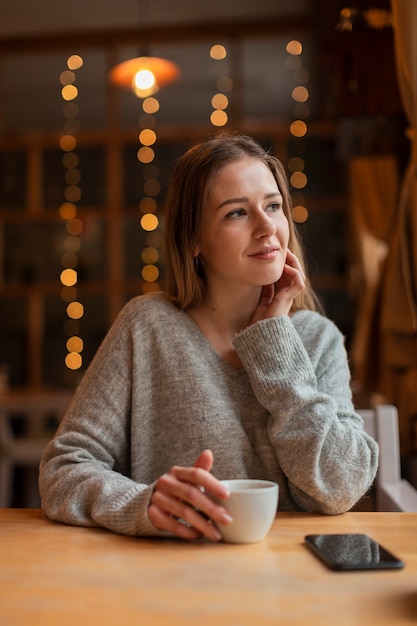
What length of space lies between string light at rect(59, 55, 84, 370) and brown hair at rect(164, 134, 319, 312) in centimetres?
468

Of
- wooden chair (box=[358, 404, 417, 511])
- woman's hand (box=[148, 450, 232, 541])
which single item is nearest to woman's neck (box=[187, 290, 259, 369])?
wooden chair (box=[358, 404, 417, 511])

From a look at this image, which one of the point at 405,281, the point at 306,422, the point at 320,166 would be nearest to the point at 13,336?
the point at 320,166

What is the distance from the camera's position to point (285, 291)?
1525 mm

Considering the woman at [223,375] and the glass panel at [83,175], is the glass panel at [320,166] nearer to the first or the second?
the glass panel at [83,175]

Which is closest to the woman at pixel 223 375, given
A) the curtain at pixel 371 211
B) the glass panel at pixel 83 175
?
the curtain at pixel 371 211

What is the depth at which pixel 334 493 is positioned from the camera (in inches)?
50.3

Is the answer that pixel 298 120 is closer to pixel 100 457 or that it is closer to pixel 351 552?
pixel 100 457

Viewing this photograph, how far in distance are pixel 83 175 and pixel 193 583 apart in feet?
18.5

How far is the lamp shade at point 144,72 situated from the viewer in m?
4.72

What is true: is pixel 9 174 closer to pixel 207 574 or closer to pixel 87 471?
pixel 87 471

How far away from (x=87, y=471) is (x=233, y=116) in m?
5.19

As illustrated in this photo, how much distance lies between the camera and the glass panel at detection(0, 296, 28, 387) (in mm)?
6316

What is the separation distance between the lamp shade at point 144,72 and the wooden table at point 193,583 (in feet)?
13.0

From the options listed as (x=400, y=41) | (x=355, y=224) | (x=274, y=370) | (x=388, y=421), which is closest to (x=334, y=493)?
(x=274, y=370)
